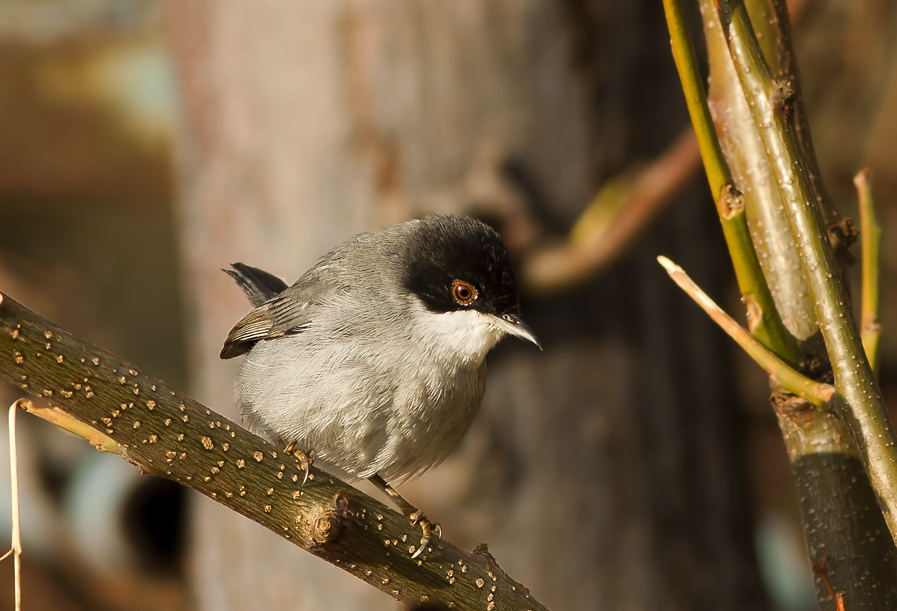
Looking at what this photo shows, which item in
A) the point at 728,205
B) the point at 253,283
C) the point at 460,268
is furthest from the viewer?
the point at 253,283

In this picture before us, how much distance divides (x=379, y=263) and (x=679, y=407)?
2.59m

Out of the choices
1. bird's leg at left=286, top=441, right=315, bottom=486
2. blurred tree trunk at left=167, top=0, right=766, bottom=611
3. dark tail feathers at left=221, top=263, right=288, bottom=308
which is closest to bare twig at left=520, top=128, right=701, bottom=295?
blurred tree trunk at left=167, top=0, right=766, bottom=611

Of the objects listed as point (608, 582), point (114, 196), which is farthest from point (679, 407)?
point (114, 196)

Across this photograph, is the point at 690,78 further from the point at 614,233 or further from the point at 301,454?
the point at 614,233

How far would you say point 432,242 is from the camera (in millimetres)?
2664

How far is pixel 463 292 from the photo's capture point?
8.71ft

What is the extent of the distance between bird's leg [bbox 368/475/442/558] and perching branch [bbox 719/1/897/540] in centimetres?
79

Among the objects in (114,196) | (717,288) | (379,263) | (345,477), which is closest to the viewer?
(345,477)

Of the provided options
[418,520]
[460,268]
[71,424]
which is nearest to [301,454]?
[418,520]

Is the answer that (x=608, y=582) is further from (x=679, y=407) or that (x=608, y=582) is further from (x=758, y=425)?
(x=758, y=425)

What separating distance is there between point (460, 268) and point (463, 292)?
0.08 m

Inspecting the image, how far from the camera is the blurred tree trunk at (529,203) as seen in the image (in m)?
4.26

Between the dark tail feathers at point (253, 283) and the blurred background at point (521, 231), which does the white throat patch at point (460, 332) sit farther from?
the blurred background at point (521, 231)

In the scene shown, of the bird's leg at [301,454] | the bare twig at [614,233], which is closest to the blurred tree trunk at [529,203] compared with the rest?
the bare twig at [614,233]
